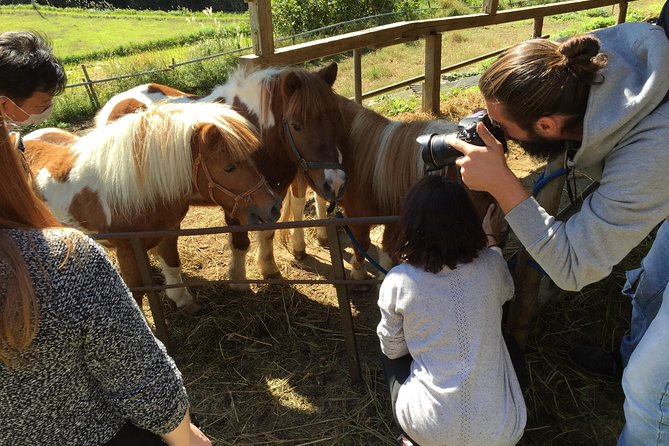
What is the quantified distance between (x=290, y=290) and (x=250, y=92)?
1.48 meters

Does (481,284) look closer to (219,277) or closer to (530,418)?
(530,418)

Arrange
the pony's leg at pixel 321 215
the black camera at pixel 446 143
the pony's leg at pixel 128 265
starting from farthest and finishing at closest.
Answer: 1. the pony's leg at pixel 321 215
2. the pony's leg at pixel 128 265
3. the black camera at pixel 446 143

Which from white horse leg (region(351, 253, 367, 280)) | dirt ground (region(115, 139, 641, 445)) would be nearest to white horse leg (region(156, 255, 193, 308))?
dirt ground (region(115, 139, 641, 445))

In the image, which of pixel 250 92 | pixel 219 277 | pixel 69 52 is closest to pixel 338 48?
pixel 250 92

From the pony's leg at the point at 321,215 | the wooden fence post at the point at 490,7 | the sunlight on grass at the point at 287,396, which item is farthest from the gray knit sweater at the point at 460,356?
the wooden fence post at the point at 490,7

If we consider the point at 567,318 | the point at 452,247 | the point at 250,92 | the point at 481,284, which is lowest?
the point at 567,318

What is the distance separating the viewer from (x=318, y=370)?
2758 millimetres

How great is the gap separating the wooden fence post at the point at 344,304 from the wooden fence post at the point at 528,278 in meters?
0.84

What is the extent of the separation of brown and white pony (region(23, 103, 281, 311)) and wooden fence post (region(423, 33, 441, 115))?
11.5 feet

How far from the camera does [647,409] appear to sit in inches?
55.5

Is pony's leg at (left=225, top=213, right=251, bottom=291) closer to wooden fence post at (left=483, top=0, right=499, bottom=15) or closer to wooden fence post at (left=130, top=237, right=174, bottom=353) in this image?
wooden fence post at (left=130, top=237, right=174, bottom=353)

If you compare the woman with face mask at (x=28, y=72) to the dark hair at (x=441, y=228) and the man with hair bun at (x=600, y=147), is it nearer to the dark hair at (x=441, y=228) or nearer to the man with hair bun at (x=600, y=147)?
the dark hair at (x=441, y=228)

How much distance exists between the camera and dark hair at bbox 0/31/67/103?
2135 millimetres

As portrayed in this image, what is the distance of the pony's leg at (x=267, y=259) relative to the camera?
3631mm
